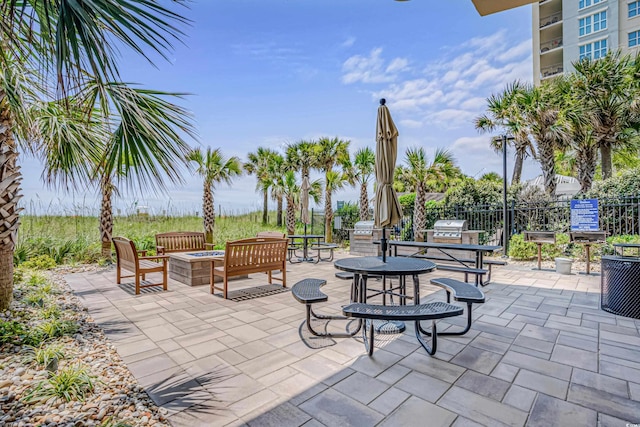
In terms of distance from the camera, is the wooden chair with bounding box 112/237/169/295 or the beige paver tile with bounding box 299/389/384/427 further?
the wooden chair with bounding box 112/237/169/295

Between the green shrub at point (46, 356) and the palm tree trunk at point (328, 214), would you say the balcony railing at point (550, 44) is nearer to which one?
the palm tree trunk at point (328, 214)

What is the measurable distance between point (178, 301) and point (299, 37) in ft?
24.5

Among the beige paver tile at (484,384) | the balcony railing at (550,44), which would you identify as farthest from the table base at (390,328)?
the balcony railing at (550,44)

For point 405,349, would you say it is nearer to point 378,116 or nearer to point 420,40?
point 378,116

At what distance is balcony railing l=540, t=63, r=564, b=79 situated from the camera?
82.9ft

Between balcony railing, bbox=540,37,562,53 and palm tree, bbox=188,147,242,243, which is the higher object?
balcony railing, bbox=540,37,562,53

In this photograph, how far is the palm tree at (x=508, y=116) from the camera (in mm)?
10070

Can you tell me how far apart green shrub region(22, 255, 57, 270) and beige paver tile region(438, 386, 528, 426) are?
7984mm

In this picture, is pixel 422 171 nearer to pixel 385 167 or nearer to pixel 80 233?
pixel 385 167

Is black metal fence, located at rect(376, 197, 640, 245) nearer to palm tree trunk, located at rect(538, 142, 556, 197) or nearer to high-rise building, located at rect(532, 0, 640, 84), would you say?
palm tree trunk, located at rect(538, 142, 556, 197)

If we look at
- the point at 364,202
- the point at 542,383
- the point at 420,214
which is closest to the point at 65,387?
the point at 542,383

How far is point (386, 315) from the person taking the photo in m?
2.24

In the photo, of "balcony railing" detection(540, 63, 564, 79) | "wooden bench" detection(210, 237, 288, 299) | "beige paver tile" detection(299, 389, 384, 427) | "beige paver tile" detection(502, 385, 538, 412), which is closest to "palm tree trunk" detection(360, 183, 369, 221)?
"wooden bench" detection(210, 237, 288, 299)

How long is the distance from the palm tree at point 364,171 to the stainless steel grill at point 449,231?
406cm
